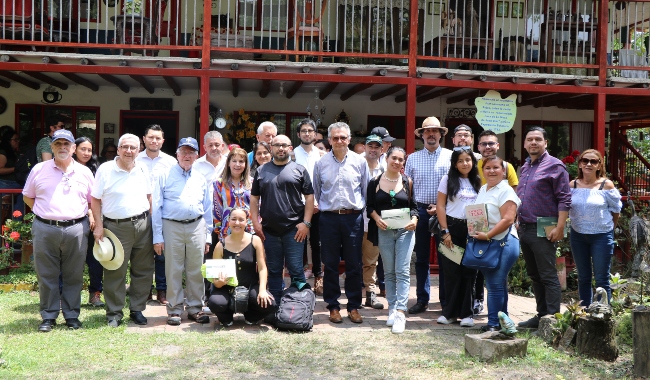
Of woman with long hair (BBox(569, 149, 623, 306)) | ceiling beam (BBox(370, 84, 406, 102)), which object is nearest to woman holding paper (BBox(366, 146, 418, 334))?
woman with long hair (BBox(569, 149, 623, 306))

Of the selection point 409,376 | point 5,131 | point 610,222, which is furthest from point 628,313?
point 5,131

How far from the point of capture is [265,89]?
40.7ft

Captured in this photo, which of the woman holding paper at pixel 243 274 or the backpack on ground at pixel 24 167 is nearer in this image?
the woman holding paper at pixel 243 274

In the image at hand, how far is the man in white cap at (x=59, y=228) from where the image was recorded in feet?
21.7

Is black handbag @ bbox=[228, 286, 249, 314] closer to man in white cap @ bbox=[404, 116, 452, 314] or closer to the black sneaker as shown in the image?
man in white cap @ bbox=[404, 116, 452, 314]

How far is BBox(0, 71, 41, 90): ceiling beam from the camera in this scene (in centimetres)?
1106

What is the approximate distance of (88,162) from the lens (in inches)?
321

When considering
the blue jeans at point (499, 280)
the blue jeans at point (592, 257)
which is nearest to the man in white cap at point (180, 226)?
the blue jeans at point (499, 280)

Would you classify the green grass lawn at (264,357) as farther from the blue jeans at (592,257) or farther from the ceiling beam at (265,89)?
the ceiling beam at (265,89)

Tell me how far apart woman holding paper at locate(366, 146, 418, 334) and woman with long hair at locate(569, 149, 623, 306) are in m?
1.64

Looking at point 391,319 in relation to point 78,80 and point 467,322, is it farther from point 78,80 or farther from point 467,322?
point 78,80

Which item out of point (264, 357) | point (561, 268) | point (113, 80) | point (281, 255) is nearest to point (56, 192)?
point (281, 255)

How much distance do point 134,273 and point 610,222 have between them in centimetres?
482

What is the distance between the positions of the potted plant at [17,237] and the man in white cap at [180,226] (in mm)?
2881
